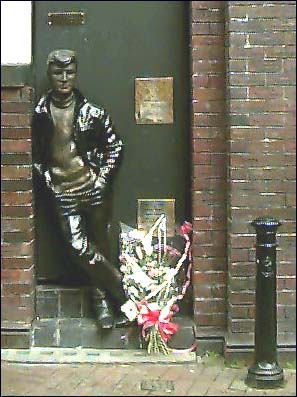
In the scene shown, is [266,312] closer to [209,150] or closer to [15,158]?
[209,150]

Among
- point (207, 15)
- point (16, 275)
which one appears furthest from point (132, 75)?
point (16, 275)

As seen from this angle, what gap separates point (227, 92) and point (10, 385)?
2.67 metres

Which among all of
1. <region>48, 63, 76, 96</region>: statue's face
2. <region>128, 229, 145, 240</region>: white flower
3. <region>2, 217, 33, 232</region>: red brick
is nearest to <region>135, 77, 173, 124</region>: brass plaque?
<region>48, 63, 76, 96</region>: statue's face

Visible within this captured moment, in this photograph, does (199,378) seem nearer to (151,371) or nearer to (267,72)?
(151,371)

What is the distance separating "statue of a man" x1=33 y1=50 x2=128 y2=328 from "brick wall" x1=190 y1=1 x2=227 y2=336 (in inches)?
27.2

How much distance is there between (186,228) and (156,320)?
80cm

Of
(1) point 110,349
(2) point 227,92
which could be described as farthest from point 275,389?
(2) point 227,92

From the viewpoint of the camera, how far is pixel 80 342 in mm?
6898

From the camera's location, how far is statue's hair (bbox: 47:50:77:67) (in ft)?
22.0

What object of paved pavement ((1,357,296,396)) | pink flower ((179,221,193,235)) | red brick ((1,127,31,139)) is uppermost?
red brick ((1,127,31,139))

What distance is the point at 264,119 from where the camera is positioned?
21.0ft

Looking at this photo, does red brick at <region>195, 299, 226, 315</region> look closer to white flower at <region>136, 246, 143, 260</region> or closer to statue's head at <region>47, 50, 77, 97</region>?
white flower at <region>136, 246, 143, 260</region>

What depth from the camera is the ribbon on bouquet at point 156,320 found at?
22.0 ft

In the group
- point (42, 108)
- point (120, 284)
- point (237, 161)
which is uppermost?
point (42, 108)
